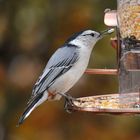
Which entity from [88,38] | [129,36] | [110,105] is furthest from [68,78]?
[110,105]

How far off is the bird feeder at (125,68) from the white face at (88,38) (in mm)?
402

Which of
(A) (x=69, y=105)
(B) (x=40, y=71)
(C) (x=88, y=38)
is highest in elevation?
(C) (x=88, y=38)

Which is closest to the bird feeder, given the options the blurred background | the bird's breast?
the bird's breast

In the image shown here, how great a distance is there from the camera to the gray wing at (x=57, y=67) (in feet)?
18.5

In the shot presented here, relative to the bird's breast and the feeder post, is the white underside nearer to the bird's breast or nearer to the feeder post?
the bird's breast

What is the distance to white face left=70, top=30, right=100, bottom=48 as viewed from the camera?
19.5 feet

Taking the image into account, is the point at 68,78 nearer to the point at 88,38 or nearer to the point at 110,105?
the point at 88,38

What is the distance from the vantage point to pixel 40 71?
738 cm

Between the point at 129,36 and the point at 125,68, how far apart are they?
0.97ft

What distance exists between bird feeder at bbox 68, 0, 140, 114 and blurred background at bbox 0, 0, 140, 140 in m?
1.72

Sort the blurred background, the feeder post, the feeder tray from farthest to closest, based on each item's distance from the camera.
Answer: the blurred background
the feeder post
the feeder tray

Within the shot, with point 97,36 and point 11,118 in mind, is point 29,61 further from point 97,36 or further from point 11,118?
point 97,36

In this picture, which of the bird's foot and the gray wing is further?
the gray wing

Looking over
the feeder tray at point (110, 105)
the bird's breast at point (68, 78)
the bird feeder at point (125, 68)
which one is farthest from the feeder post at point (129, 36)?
the bird's breast at point (68, 78)
